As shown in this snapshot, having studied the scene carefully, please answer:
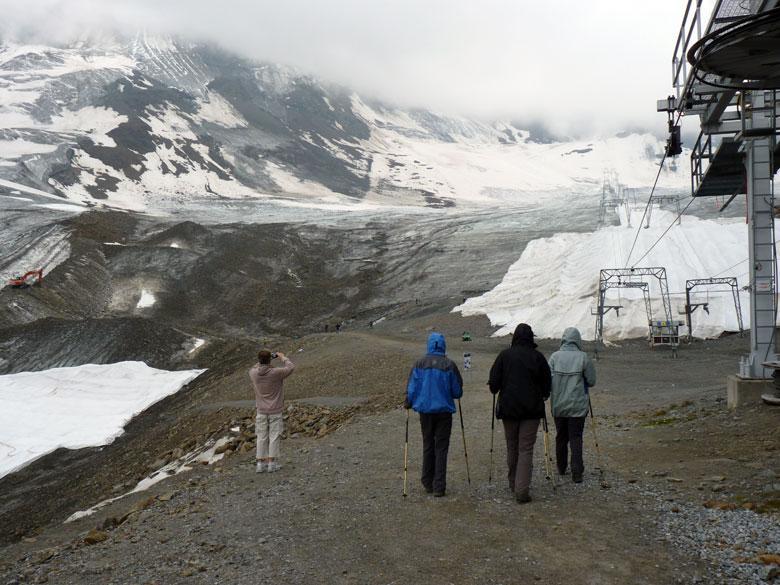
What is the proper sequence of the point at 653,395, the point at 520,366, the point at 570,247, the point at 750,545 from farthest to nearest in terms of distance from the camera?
the point at 570,247 < the point at 653,395 < the point at 520,366 < the point at 750,545

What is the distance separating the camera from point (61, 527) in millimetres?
11930

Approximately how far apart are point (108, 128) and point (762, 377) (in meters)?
113

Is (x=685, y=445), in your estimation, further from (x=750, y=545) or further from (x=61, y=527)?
(x=61, y=527)

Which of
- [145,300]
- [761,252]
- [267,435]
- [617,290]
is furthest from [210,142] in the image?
[761,252]

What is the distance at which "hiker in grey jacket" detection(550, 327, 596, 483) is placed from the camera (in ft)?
26.5

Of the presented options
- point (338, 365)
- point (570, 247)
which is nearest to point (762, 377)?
point (338, 365)

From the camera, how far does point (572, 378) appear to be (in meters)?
8.12

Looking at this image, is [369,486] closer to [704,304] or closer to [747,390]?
[747,390]

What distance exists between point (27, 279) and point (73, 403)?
844 inches

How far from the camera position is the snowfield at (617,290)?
31531mm

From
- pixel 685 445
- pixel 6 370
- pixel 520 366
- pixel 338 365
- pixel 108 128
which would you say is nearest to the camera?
pixel 520 366

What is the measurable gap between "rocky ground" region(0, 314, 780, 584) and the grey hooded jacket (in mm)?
877

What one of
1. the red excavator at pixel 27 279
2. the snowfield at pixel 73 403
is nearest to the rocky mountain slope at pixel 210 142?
the red excavator at pixel 27 279

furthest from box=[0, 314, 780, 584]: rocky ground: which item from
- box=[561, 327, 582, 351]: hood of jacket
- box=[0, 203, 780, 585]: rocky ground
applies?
box=[561, 327, 582, 351]: hood of jacket
